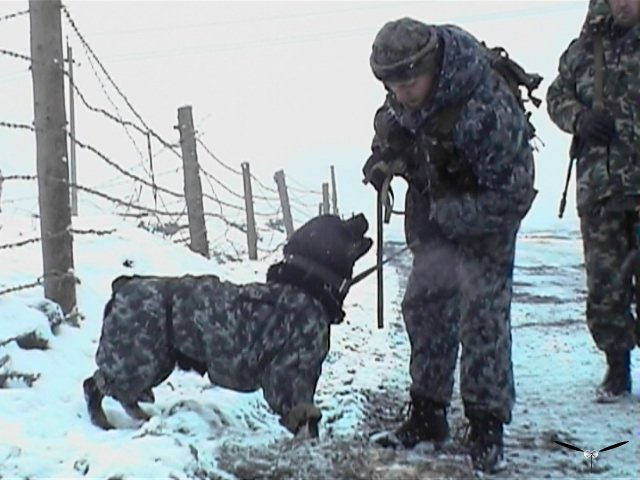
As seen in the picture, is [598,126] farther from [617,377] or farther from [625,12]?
[617,377]

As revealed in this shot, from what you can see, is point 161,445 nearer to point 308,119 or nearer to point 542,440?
point 542,440

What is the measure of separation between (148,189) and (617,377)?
90.5ft

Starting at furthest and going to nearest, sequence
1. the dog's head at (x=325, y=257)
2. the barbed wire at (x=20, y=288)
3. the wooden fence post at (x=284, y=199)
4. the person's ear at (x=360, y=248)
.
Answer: the wooden fence post at (x=284, y=199) → the barbed wire at (x=20, y=288) → the person's ear at (x=360, y=248) → the dog's head at (x=325, y=257)

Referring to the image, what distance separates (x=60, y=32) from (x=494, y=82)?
3.08m

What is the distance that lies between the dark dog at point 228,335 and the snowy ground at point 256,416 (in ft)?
0.69

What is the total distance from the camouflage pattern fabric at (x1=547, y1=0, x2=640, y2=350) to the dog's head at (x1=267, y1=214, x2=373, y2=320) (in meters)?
1.52

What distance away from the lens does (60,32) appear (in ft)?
18.7

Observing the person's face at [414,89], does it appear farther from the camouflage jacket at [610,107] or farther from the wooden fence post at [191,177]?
the wooden fence post at [191,177]

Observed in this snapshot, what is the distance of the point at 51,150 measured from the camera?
555cm

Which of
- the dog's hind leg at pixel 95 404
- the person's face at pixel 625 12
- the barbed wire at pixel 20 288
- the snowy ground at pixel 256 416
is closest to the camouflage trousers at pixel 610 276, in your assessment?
the snowy ground at pixel 256 416

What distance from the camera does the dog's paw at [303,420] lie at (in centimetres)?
396

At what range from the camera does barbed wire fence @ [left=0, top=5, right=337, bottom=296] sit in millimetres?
6344

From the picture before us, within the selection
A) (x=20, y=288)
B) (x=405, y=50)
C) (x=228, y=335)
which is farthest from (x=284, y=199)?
(x=405, y=50)

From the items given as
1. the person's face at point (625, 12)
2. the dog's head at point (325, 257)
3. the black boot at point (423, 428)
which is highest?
the person's face at point (625, 12)
